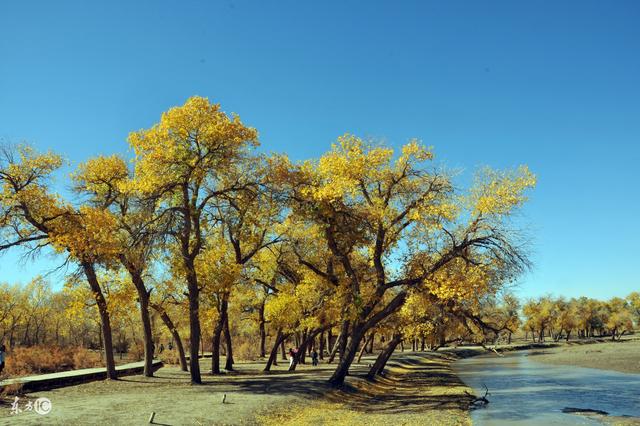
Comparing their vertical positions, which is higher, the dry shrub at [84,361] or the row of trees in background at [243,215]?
the row of trees in background at [243,215]

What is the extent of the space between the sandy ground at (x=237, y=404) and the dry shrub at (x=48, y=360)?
1476 cm

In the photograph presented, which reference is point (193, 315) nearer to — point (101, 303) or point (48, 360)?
point (101, 303)

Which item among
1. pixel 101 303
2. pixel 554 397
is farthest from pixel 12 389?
pixel 554 397

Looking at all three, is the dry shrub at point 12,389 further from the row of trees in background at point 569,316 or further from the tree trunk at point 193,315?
the row of trees in background at point 569,316

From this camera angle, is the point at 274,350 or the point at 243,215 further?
the point at 274,350

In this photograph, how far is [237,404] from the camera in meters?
20.4

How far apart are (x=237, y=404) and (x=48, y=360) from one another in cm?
3036

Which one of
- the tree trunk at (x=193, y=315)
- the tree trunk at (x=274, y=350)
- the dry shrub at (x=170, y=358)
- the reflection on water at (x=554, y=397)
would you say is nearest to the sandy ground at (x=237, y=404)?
the tree trunk at (x=193, y=315)

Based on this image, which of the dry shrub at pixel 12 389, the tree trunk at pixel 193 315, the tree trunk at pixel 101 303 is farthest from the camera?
the tree trunk at pixel 101 303

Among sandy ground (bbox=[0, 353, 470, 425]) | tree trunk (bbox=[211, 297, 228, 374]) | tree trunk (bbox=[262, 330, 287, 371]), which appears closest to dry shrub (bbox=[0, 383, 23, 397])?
sandy ground (bbox=[0, 353, 470, 425])

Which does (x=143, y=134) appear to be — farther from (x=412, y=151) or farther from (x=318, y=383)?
(x=318, y=383)

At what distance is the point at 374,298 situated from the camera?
1061 inches

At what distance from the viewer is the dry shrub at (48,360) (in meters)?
39.2

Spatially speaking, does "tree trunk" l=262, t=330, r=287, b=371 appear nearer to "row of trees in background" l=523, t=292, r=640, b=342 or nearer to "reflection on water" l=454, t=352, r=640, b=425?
"reflection on water" l=454, t=352, r=640, b=425
